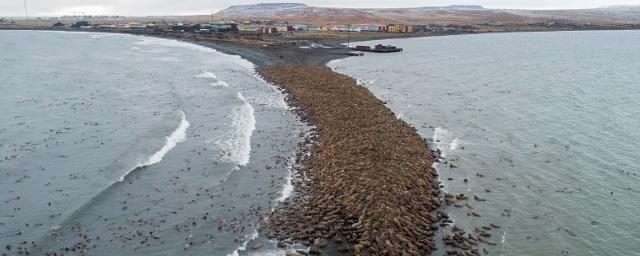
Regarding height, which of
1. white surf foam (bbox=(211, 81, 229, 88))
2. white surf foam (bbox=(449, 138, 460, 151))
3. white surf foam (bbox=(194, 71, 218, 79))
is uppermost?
white surf foam (bbox=(194, 71, 218, 79))

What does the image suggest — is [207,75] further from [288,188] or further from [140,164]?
[288,188]

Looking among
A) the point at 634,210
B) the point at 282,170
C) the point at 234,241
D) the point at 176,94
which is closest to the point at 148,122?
the point at 176,94

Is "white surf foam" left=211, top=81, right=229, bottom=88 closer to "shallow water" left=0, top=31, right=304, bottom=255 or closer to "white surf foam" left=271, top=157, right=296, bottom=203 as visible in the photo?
"shallow water" left=0, top=31, right=304, bottom=255

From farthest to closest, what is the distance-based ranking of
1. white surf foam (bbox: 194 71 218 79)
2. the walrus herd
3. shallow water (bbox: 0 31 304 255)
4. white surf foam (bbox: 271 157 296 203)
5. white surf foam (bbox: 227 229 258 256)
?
white surf foam (bbox: 194 71 218 79)
white surf foam (bbox: 271 157 296 203)
shallow water (bbox: 0 31 304 255)
the walrus herd
white surf foam (bbox: 227 229 258 256)

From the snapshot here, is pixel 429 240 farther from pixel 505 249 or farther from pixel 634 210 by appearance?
pixel 634 210

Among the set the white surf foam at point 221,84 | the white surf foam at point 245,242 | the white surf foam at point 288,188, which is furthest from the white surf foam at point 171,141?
the white surf foam at point 221,84

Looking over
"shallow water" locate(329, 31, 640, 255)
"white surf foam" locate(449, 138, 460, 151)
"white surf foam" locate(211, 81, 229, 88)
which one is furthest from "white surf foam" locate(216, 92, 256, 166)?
"white surf foam" locate(449, 138, 460, 151)

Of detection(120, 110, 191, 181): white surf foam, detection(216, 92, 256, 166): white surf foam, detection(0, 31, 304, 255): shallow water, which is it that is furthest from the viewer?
detection(216, 92, 256, 166): white surf foam

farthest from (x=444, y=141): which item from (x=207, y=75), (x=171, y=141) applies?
(x=207, y=75)
